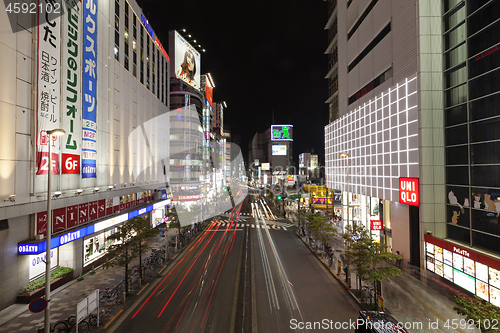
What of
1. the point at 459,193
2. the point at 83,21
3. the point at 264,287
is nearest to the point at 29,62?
the point at 83,21

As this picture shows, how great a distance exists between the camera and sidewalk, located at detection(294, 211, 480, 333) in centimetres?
1401

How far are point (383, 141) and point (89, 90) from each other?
30.5 metres

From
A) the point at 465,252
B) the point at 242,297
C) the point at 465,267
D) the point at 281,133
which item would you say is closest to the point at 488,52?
the point at 465,252

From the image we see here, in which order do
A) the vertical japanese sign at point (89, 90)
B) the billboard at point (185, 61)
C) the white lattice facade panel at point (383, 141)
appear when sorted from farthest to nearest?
the billboard at point (185, 61) → the white lattice facade panel at point (383, 141) → the vertical japanese sign at point (89, 90)

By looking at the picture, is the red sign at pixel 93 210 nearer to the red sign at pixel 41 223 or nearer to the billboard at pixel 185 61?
the red sign at pixel 41 223

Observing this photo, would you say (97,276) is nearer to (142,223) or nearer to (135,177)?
(142,223)

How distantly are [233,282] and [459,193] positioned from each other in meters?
18.8

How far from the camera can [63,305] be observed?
605 inches

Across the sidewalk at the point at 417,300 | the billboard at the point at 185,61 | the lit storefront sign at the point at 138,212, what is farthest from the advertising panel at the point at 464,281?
the billboard at the point at 185,61

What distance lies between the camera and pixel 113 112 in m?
27.7

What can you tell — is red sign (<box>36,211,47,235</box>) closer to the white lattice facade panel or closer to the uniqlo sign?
the uniqlo sign

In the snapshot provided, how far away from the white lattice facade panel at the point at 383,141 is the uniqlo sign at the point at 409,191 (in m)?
0.59

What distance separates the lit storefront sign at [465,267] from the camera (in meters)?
15.0

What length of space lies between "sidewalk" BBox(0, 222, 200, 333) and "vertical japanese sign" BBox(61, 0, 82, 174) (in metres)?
8.96
